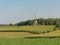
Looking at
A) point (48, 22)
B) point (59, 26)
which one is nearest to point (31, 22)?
point (48, 22)

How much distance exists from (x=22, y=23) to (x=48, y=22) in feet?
43.3

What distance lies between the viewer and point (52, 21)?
320 feet

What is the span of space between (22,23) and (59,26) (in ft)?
89.5

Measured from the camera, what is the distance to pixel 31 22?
327 ft

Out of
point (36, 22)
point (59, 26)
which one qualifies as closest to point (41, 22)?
point (36, 22)

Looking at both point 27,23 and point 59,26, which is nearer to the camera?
point 59,26

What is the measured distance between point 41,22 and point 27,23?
7663mm

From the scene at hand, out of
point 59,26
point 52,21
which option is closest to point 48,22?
point 52,21

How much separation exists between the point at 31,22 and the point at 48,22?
8720 mm

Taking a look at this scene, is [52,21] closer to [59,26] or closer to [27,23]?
[27,23]

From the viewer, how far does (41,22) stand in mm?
97188

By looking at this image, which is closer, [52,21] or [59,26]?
[59,26]

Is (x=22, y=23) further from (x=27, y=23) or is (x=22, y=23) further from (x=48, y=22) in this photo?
(x=48, y=22)

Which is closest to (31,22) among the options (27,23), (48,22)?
(27,23)
